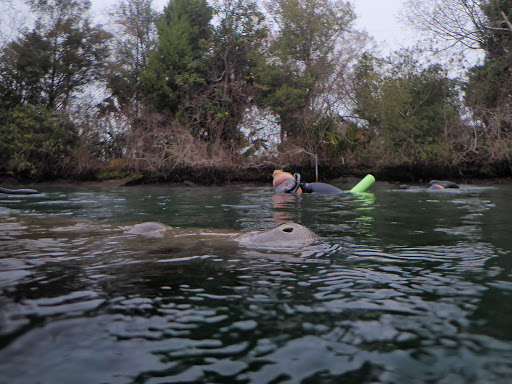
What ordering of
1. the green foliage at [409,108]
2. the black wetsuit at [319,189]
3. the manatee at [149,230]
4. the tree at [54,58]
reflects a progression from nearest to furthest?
the manatee at [149,230], the black wetsuit at [319,189], the green foliage at [409,108], the tree at [54,58]

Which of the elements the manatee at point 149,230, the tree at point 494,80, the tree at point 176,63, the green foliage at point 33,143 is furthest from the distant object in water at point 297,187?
the green foliage at point 33,143

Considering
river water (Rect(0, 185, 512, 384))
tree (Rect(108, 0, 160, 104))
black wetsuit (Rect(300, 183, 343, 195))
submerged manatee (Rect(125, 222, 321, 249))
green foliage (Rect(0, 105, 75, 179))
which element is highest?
tree (Rect(108, 0, 160, 104))

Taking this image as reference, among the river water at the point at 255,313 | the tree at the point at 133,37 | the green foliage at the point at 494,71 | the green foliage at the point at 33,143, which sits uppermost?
the tree at the point at 133,37

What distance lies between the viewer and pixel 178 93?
25.9 meters

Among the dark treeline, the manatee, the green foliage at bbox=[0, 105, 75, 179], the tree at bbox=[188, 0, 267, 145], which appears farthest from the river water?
the green foliage at bbox=[0, 105, 75, 179]

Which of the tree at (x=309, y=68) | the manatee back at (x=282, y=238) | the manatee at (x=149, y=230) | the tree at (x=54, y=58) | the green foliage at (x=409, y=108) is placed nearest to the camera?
the manatee back at (x=282, y=238)

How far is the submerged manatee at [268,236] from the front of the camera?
13.0 feet

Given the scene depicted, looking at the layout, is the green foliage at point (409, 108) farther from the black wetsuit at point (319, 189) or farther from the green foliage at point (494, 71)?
the black wetsuit at point (319, 189)

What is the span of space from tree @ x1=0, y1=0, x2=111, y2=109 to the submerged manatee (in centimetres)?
2588

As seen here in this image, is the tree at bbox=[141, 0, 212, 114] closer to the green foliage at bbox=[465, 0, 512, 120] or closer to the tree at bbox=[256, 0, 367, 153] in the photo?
the tree at bbox=[256, 0, 367, 153]

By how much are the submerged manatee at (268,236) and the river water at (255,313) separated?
19 centimetres

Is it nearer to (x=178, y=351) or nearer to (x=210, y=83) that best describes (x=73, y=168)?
(x=210, y=83)

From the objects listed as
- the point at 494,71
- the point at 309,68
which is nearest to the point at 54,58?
the point at 309,68

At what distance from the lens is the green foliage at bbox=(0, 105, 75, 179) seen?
2544 centimetres
